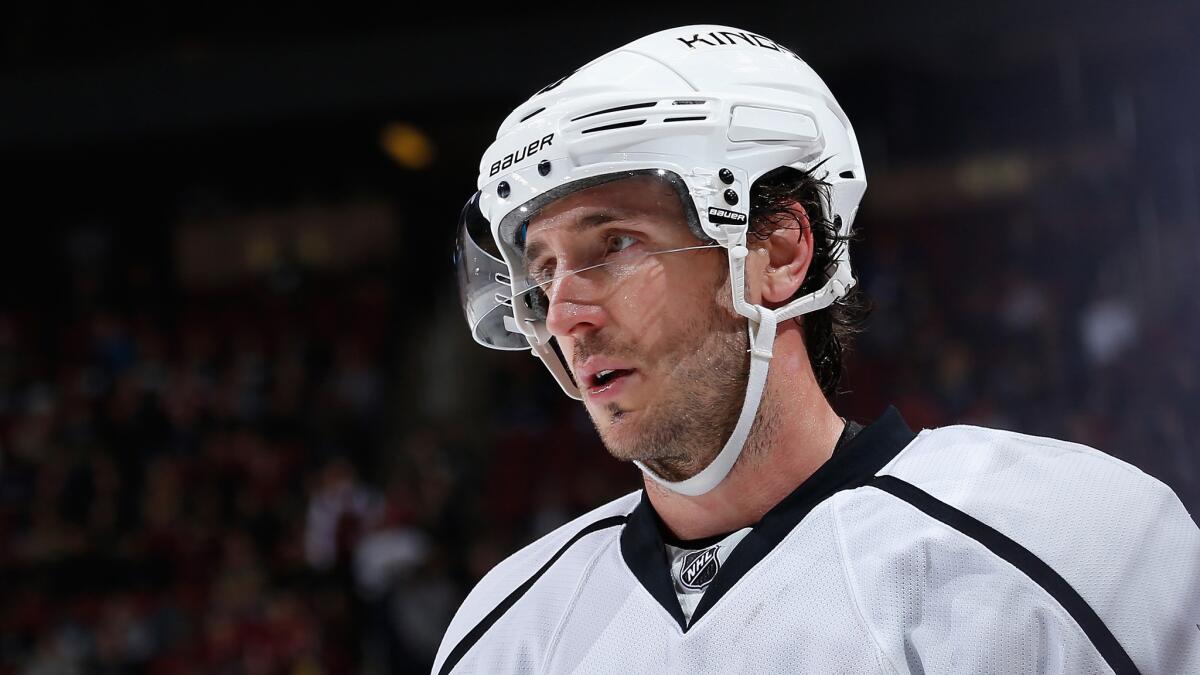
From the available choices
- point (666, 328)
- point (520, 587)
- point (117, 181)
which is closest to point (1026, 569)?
point (666, 328)

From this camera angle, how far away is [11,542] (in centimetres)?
724

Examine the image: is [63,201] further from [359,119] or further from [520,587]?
[520,587]

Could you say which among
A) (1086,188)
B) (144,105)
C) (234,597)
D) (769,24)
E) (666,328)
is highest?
(144,105)

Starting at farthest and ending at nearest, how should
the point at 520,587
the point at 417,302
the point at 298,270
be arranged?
the point at 298,270
the point at 417,302
the point at 520,587

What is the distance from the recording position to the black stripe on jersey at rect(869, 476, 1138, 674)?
45.8 inches

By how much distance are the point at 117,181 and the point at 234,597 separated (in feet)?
13.9

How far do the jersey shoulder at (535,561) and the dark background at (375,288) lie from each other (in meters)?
3.57

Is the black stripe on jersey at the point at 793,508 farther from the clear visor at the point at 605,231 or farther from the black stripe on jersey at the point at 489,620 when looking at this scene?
the clear visor at the point at 605,231

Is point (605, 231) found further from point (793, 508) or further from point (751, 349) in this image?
point (793, 508)

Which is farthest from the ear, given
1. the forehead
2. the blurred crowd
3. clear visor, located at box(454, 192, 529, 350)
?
the blurred crowd

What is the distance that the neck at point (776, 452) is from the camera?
1.44 meters

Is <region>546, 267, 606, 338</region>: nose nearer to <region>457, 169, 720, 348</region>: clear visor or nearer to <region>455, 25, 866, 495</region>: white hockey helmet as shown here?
<region>457, 169, 720, 348</region>: clear visor

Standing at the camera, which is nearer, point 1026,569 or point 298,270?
point 1026,569

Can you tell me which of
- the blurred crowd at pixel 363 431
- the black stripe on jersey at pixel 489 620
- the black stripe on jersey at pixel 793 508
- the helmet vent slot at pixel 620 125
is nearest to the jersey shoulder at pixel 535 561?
the black stripe on jersey at pixel 489 620
